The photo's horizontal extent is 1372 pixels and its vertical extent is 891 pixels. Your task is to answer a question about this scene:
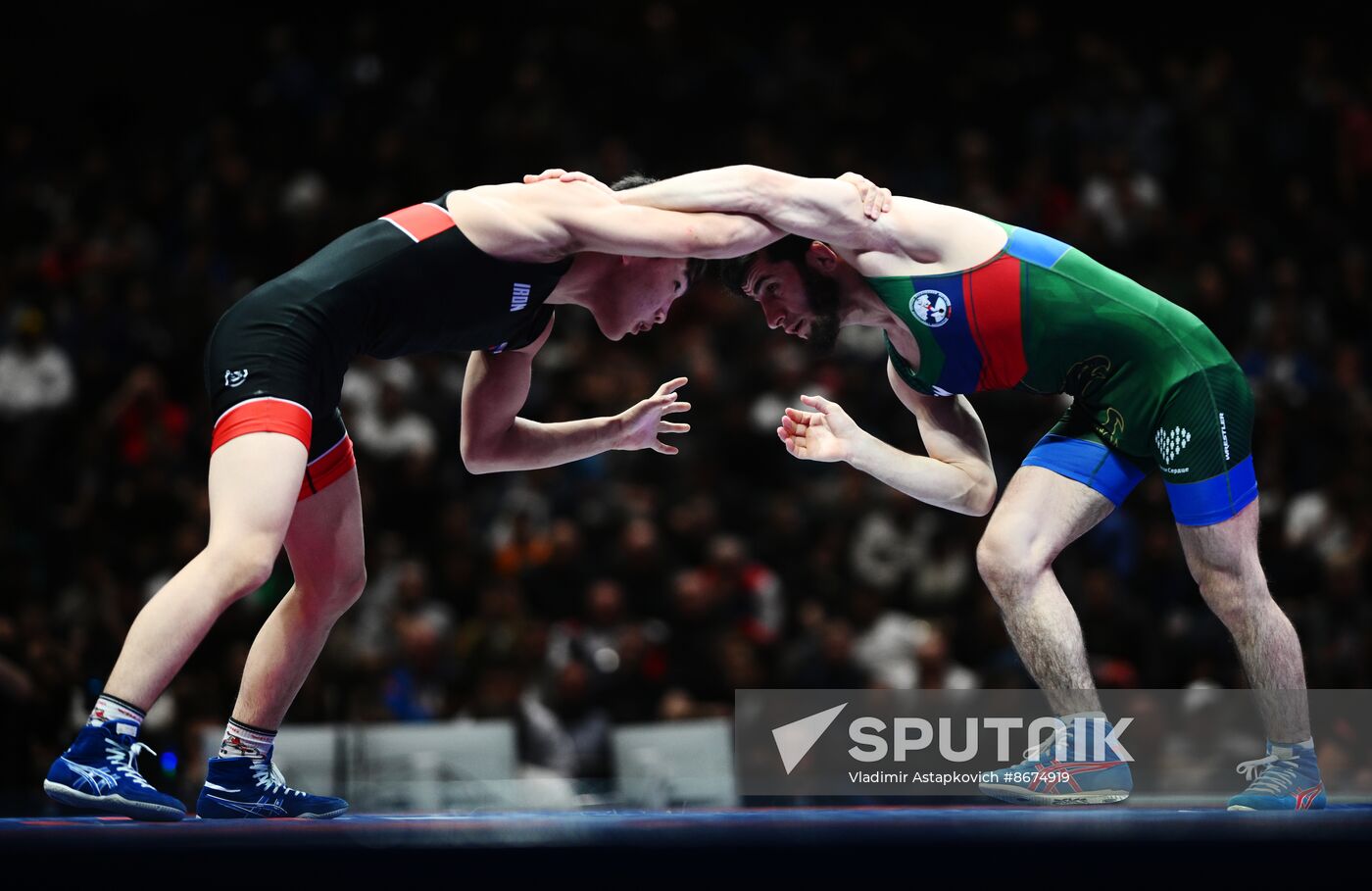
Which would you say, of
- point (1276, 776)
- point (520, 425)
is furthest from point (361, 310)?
point (1276, 776)

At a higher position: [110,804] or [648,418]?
[648,418]

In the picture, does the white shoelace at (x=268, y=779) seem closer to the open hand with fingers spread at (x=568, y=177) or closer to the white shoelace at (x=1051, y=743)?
the open hand with fingers spread at (x=568, y=177)

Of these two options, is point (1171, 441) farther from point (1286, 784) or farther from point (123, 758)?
point (123, 758)

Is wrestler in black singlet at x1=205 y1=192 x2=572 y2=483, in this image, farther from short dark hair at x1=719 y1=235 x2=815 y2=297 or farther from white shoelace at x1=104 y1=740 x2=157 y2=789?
white shoelace at x1=104 y1=740 x2=157 y2=789

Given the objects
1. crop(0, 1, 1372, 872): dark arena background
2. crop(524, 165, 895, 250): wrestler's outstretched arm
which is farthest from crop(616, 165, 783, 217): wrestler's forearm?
crop(0, 1, 1372, 872): dark arena background

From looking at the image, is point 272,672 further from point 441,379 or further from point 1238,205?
point 1238,205

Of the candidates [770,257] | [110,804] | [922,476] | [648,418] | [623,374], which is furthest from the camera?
[623,374]

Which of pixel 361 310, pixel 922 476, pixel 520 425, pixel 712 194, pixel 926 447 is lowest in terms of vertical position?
pixel 922 476

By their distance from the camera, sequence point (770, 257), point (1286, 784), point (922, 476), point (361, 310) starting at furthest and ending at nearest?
point (770, 257) → point (922, 476) → point (1286, 784) → point (361, 310)

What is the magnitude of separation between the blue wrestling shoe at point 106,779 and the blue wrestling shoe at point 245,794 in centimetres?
58

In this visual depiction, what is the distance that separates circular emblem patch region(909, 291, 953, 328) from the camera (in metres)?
4.36

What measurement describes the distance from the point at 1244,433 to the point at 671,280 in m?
1.79

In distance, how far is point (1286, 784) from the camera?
13.8 ft

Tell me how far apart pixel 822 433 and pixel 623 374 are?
5.14 metres
